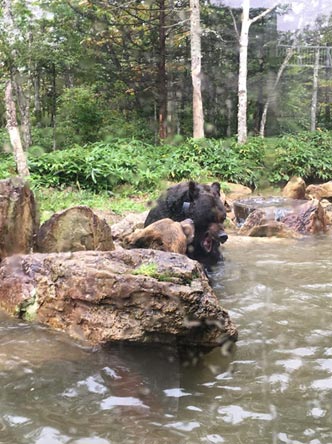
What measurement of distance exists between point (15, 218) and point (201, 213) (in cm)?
218

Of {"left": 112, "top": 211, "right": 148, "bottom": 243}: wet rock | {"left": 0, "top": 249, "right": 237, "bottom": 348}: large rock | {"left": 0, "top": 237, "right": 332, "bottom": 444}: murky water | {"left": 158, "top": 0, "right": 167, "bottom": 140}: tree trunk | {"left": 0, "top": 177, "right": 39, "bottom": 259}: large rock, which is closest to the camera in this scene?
{"left": 0, "top": 237, "right": 332, "bottom": 444}: murky water

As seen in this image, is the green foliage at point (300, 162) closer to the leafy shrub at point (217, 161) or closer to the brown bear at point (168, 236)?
the leafy shrub at point (217, 161)

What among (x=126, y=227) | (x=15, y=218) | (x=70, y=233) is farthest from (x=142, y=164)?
(x=15, y=218)

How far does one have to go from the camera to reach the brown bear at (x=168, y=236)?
17.1 ft

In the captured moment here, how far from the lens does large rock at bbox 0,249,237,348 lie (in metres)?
3.18

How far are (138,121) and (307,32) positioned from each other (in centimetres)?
1116

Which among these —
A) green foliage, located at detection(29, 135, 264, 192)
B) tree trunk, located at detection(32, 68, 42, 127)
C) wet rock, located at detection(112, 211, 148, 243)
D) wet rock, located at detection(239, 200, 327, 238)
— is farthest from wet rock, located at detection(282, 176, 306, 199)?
tree trunk, located at detection(32, 68, 42, 127)

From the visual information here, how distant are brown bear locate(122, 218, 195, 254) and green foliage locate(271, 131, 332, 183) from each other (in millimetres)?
10905

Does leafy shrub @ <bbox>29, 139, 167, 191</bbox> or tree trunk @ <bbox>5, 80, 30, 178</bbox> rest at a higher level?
tree trunk @ <bbox>5, 80, 30, 178</bbox>

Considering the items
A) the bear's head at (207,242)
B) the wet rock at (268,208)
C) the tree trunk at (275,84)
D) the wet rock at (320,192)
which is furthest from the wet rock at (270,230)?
the tree trunk at (275,84)

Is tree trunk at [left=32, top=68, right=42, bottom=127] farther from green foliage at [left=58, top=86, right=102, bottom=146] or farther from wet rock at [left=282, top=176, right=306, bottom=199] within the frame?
wet rock at [left=282, top=176, right=306, bottom=199]

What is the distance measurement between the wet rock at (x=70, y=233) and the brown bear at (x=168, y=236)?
51 cm

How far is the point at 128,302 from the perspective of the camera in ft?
10.6

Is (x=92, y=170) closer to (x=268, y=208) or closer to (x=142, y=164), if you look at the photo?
(x=142, y=164)
